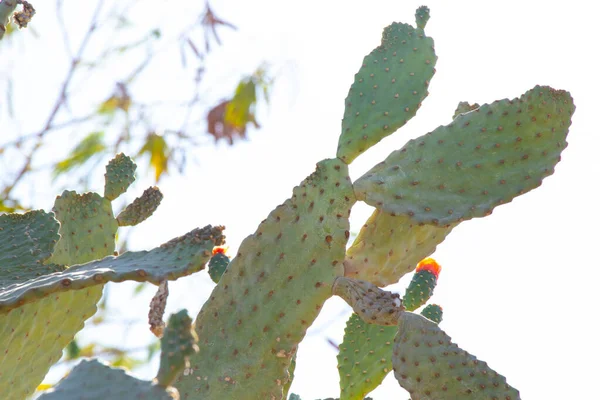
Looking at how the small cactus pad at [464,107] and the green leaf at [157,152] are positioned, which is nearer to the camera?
the small cactus pad at [464,107]

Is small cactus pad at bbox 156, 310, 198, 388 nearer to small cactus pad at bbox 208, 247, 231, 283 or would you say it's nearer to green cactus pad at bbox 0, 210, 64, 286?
green cactus pad at bbox 0, 210, 64, 286

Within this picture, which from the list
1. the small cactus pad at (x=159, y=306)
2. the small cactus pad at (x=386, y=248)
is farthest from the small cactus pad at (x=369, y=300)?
the small cactus pad at (x=159, y=306)

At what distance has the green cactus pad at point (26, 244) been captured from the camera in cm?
198

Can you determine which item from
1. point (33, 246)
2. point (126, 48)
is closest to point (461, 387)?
point (33, 246)

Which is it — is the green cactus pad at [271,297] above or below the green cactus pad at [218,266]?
below

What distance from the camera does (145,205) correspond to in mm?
2486

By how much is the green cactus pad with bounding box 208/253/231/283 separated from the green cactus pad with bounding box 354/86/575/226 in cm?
46

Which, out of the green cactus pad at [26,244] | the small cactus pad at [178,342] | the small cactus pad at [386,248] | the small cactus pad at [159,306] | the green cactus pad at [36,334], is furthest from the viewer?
the small cactus pad at [386,248]

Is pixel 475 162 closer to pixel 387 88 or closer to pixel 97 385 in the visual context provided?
pixel 387 88

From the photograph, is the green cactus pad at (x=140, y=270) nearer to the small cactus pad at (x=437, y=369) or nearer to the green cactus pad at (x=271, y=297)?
the green cactus pad at (x=271, y=297)

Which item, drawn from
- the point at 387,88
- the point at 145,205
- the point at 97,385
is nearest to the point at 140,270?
the point at 97,385

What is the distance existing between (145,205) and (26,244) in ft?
1.62

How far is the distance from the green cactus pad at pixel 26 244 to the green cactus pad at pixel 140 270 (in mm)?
145

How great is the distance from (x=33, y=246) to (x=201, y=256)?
1.67 feet
